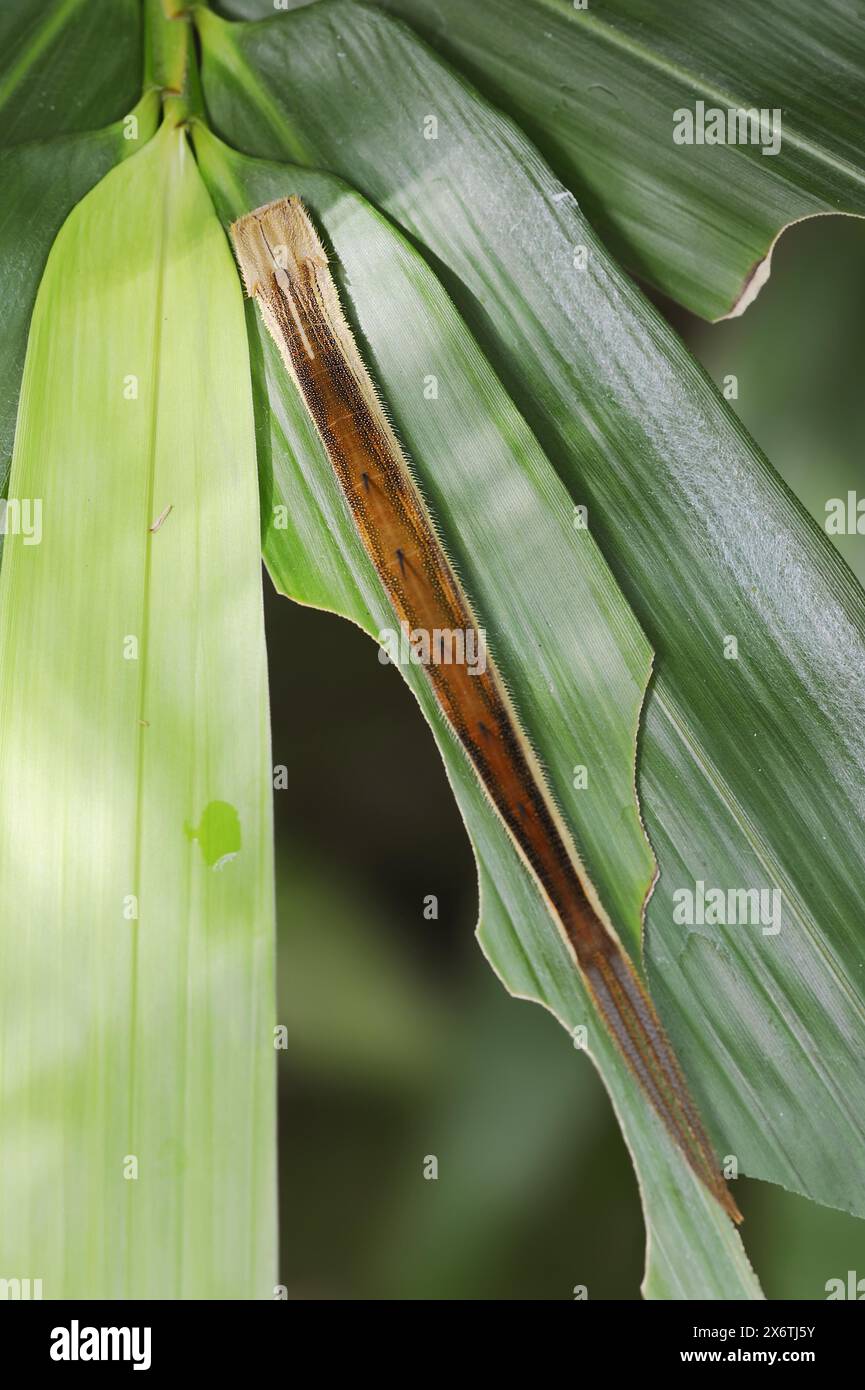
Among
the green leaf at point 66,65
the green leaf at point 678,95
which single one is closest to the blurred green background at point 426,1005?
the green leaf at point 678,95

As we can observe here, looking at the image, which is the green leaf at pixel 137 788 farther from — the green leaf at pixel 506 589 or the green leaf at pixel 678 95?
the green leaf at pixel 678 95

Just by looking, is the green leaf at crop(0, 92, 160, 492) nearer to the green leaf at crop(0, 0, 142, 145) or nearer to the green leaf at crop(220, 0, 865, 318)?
the green leaf at crop(0, 0, 142, 145)

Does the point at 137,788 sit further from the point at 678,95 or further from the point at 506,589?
the point at 678,95

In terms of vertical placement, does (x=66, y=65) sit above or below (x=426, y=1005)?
above

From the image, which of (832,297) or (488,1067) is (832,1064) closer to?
(488,1067)

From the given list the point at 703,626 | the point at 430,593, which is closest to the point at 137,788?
the point at 430,593

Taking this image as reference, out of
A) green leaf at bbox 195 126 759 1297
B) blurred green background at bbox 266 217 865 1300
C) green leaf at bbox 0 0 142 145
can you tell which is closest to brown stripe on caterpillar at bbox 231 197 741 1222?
green leaf at bbox 195 126 759 1297
